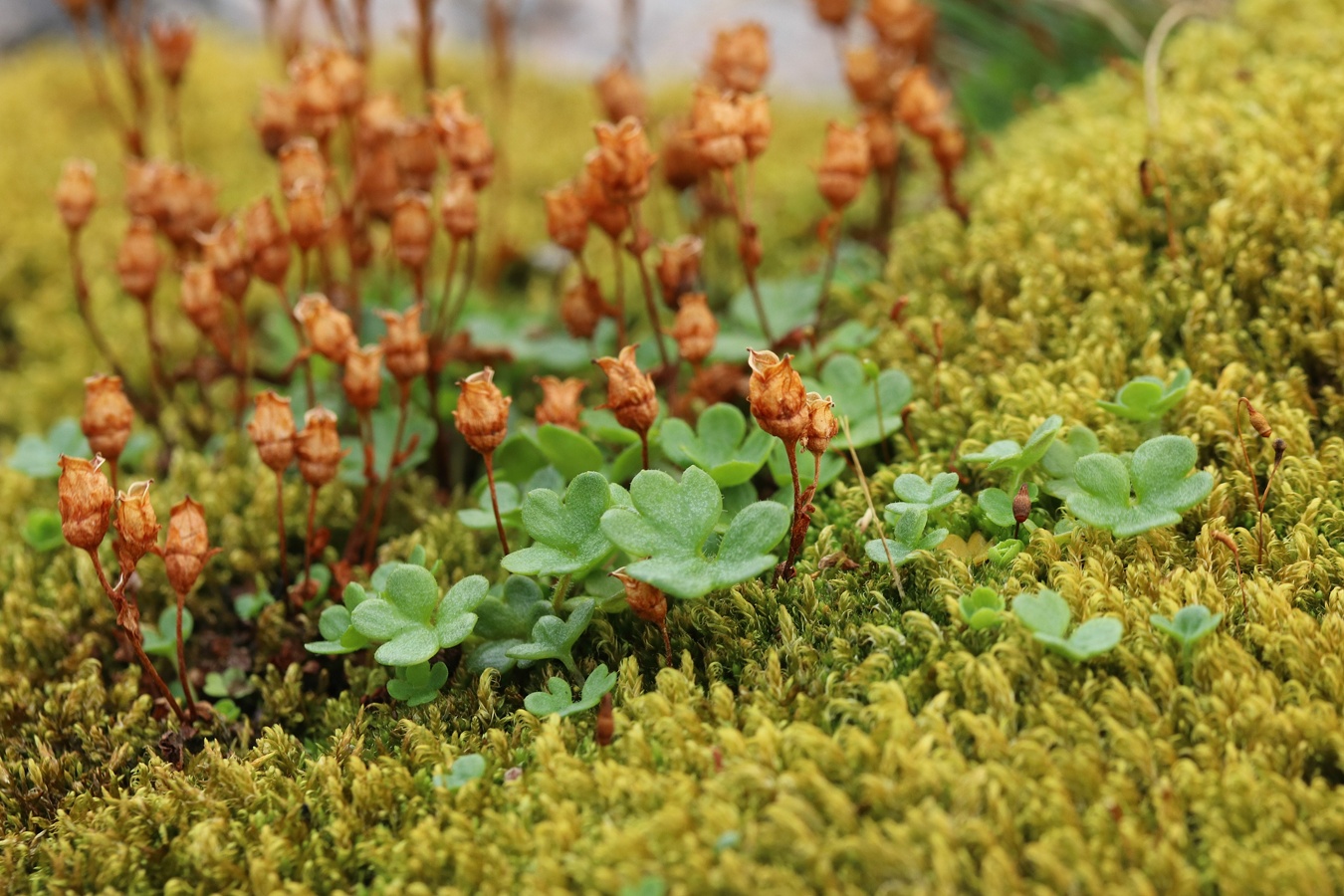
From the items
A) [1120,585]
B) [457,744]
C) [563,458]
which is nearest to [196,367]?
[563,458]

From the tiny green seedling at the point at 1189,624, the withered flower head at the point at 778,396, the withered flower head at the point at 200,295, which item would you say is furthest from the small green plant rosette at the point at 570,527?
the withered flower head at the point at 200,295

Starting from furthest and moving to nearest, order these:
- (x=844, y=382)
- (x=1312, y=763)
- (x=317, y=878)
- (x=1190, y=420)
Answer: (x=844, y=382) < (x=1190, y=420) < (x=317, y=878) < (x=1312, y=763)

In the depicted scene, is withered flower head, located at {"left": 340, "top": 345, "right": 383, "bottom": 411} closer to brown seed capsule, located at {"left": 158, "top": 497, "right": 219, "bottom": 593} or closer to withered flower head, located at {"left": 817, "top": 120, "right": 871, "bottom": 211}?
brown seed capsule, located at {"left": 158, "top": 497, "right": 219, "bottom": 593}

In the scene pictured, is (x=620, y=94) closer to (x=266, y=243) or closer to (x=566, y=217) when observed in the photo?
(x=566, y=217)

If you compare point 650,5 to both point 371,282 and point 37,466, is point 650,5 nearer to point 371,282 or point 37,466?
point 371,282

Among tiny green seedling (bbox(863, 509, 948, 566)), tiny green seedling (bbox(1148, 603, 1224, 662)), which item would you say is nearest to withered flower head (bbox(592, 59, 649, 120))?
tiny green seedling (bbox(863, 509, 948, 566))

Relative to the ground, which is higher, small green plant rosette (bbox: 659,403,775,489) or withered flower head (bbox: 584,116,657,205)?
withered flower head (bbox: 584,116,657,205)
